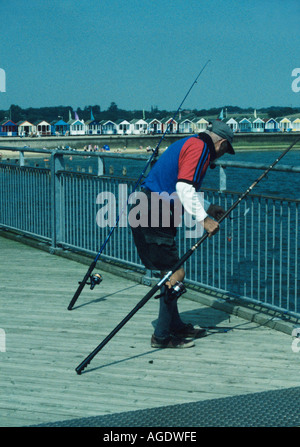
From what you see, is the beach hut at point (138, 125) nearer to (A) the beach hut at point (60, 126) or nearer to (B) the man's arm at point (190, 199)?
(A) the beach hut at point (60, 126)

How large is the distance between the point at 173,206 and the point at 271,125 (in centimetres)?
18316

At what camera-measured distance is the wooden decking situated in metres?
4.13

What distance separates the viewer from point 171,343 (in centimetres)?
514

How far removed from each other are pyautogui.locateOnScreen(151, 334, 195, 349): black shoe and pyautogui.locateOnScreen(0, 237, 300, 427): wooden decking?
0.05 m

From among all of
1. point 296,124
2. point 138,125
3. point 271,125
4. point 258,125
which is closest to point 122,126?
point 138,125

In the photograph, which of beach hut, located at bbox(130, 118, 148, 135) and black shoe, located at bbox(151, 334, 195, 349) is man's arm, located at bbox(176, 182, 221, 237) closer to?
black shoe, located at bbox(151, 334, 195, 349)

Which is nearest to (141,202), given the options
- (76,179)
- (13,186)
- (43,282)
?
(43,282)

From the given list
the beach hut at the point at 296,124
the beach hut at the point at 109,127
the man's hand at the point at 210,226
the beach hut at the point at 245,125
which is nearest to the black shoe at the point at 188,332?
the man's hand at the point at 210,226

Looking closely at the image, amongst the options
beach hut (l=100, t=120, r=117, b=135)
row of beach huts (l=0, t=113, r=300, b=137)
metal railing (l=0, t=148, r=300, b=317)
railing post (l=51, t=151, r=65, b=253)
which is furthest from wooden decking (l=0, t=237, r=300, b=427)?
beach hut (l=100, t=120, r=117, b=135)

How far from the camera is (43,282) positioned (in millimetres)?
7312

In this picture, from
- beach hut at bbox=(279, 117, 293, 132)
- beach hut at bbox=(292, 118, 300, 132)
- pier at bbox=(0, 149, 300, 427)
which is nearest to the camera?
pier at bbox=(0, 149, 300, 427)

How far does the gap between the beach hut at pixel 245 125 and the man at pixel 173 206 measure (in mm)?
177765

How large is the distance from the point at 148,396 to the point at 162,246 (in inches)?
43.0
